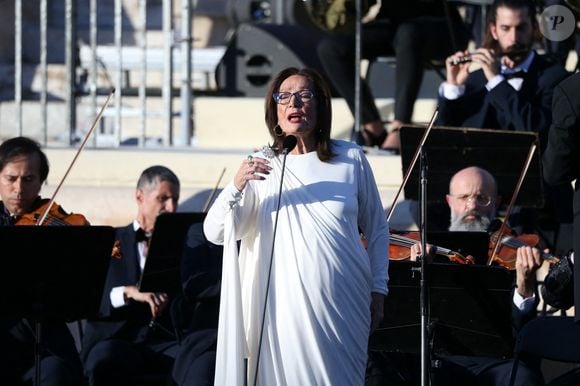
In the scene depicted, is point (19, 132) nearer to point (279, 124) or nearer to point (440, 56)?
point (440, 56)

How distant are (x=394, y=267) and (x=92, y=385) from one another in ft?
5.97

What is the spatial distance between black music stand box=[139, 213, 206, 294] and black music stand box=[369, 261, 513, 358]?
1192 millimetres

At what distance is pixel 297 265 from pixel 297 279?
0.06 meters

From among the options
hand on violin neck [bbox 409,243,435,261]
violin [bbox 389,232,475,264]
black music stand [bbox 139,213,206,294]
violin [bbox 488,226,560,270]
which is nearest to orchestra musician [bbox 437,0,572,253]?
violin [bbox 488,226,560,270]

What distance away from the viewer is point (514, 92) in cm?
885

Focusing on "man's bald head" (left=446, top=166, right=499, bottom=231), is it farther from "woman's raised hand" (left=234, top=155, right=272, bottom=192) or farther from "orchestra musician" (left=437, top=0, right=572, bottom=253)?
"woman's raised hand" (left=234, top=155, right=272, bottom=192)

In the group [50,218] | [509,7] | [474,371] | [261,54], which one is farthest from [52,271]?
[261,54]

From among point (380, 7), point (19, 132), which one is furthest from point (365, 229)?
point (19, 132)

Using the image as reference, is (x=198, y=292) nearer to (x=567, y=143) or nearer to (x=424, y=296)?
(x=424, y=296)

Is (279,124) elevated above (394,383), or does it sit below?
above

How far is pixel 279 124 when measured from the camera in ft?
22.4

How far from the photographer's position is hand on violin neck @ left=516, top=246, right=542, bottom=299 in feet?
24.5

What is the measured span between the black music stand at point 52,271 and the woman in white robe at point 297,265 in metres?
0.80

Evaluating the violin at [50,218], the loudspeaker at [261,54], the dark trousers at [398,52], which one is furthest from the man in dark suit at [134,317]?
the loudspeaker at [261,54]
